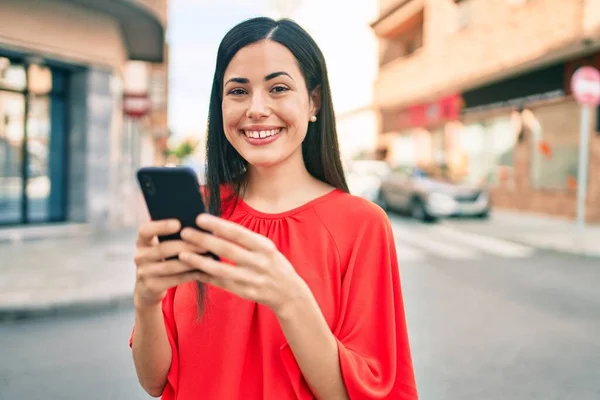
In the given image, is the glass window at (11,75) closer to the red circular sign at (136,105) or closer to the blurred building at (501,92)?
the red circular sign at (136,105)

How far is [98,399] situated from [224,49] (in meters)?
3.09

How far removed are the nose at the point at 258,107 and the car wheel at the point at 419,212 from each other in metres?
13.7

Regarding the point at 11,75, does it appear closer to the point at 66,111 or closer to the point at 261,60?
the point at 66,111

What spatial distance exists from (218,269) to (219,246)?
0.04m

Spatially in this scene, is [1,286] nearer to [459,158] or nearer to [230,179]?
[230,179]

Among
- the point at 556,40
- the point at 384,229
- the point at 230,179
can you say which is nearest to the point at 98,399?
the point at 230,179

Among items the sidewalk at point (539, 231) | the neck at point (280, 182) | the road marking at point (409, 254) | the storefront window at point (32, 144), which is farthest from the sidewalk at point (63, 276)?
the sidewalk at point (539, 231)

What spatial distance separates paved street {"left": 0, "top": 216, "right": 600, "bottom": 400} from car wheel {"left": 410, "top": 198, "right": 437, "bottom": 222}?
6409 mm

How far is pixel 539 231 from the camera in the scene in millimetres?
12906

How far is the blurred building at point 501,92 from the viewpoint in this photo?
15414 mm

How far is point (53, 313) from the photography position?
19.1ft

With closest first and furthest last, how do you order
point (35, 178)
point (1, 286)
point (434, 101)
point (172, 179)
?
point (172, 179), point (1, 286), point (35, 178), point (434, 101)

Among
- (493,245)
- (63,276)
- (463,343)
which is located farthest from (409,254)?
(63,276)

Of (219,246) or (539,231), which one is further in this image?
(539,231)
